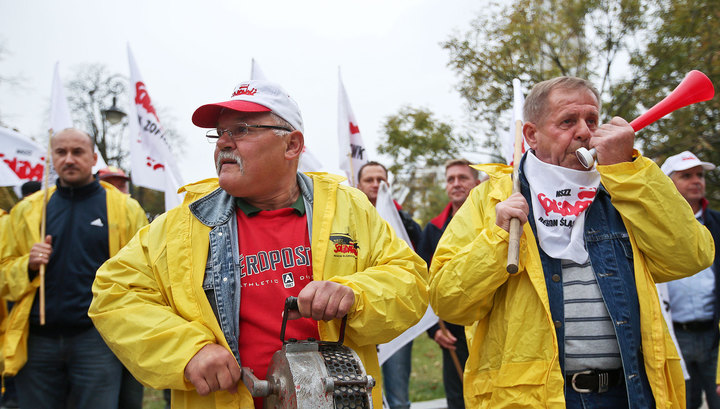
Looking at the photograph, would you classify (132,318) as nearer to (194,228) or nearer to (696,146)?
→ (194,228)

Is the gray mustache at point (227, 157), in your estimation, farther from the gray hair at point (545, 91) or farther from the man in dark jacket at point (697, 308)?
the man in dark jacket at point (697, 308)

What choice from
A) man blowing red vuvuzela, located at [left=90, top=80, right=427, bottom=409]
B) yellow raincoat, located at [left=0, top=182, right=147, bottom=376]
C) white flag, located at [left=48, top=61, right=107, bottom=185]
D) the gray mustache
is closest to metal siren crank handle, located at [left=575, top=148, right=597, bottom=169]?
man blowing red vuvuzela, located at [left=90, top=80, right=427, bottom=409]

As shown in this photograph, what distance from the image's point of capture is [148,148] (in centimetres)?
584

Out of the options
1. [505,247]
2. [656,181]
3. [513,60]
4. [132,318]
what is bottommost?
[132,318]

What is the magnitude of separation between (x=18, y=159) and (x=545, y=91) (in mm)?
4841

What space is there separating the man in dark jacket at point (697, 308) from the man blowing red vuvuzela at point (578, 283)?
256cm

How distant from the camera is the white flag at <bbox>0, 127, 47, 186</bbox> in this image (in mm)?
5145

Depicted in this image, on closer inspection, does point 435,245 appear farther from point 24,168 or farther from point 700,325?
point 24,168

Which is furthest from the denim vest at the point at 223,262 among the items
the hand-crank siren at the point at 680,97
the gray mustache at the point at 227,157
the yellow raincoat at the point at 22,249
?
the yellow raincoat at the point at 22,249

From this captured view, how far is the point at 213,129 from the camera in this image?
7.74ft

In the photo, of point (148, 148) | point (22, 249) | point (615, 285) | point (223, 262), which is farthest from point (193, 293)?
point (148, 148)

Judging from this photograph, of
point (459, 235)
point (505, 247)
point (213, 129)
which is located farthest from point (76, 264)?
point (505, 247)

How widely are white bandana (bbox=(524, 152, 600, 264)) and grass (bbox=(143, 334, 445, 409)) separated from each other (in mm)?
5232

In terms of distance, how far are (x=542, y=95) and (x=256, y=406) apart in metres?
1.82
